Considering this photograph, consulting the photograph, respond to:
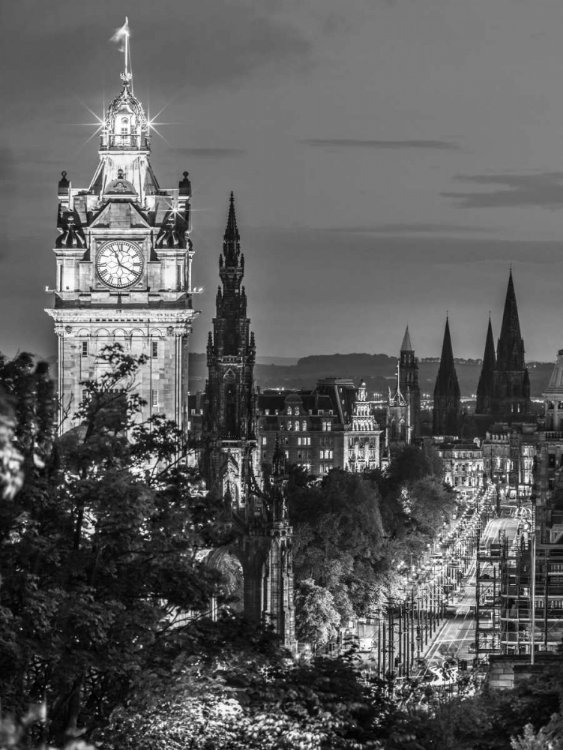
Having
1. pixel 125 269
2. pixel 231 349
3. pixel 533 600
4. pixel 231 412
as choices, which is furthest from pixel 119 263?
pixel 231 349

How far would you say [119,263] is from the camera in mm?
143875

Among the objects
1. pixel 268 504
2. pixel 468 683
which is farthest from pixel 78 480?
pixel 268 504

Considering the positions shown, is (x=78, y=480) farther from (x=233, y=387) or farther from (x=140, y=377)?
(x=233, y=387)

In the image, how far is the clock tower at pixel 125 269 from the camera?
141500 millimetres

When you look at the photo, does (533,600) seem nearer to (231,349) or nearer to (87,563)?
(87,563)

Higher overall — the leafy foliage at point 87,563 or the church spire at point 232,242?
the church spire at point 232,242

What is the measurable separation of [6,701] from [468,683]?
177 feet

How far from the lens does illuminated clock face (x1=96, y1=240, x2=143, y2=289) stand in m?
143

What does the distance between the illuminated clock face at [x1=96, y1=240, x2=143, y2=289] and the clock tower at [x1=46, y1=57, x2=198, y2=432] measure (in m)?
0.06

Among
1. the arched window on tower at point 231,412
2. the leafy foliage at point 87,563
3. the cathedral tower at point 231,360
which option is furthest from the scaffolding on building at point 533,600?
the leafy foliage at point 87,563

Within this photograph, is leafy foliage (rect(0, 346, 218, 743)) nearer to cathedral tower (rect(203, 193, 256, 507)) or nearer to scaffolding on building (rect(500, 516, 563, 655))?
scaffolding on building (rect(500, 516, 563, 655))

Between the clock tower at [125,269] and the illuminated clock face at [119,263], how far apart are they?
0.20 ft

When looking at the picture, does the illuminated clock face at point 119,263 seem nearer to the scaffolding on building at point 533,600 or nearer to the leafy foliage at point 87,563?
the scaffolding on building at point 533,600

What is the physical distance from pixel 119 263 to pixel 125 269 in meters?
0.52
